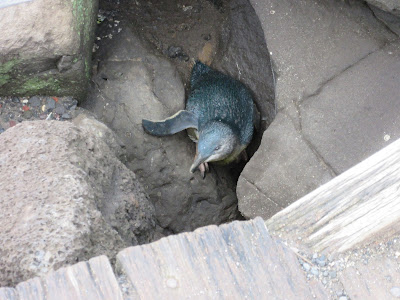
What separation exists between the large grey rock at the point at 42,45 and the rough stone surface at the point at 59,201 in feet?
2.34

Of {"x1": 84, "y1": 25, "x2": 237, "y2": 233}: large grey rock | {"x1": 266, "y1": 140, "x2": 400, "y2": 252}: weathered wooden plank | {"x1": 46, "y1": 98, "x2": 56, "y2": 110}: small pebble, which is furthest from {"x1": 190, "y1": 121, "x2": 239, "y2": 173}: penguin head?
{"x1": 266, "y1": 140, "x2": 400, "y2": 252}: weathered wooden plank

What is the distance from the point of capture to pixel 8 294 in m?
1.82

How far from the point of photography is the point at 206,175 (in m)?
4.56

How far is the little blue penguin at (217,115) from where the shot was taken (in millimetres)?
4387

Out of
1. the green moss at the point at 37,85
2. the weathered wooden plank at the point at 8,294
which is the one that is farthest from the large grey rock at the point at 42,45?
the weathered wooden plank at the point at 8,294

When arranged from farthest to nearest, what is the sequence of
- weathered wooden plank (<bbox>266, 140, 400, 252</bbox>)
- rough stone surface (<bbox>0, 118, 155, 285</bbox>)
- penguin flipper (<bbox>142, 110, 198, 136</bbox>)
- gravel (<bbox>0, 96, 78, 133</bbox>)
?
penguin flipper (<bbox>142, 110, 198, 136</bbox>), gravel (<bbox>0, 96, 78, 133</bbox>), rough stone surface (<bbox>0, 118, 155, 285</bbox>), weathered wooden plank (<bbox>266, 140, 400, 252</bbox>)

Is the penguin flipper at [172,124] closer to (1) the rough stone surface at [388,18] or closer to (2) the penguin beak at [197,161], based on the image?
(2) the penguin beak at [197,161]

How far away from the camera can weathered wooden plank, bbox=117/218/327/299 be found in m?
1.88

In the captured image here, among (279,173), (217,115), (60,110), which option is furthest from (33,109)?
(279,173)

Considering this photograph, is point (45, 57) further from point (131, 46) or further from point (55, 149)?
point (131, 46)

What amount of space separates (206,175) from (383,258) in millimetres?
2635

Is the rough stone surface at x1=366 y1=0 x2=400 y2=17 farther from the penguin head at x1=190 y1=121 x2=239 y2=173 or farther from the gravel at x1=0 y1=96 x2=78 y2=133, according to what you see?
the gravel at x1=0 y1=96 x2=78 y2=133

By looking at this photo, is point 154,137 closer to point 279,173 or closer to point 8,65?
point 279,173

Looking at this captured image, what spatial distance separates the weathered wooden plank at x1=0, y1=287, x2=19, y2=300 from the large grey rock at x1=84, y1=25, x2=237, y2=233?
244 cm
